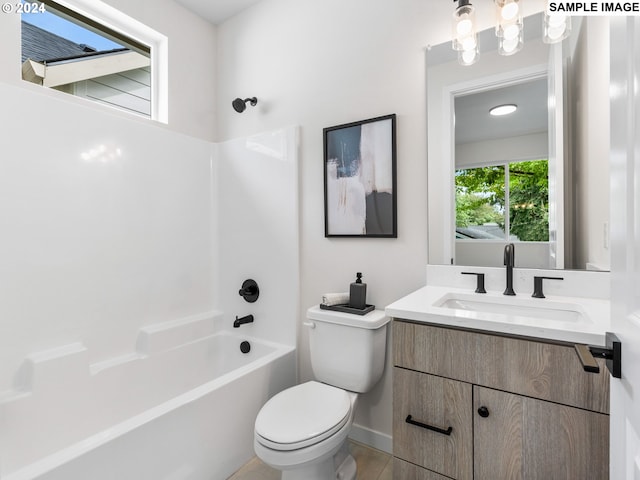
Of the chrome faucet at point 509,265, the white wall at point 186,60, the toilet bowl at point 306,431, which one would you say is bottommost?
the toilet bowl at point 306,431

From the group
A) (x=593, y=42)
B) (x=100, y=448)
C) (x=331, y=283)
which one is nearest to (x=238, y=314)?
(x=331, y=283)

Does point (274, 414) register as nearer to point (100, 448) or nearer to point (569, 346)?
point (100, 448)

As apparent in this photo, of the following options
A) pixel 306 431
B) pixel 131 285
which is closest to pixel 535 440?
pixel 306 431

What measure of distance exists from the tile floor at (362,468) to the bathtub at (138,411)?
6 cm

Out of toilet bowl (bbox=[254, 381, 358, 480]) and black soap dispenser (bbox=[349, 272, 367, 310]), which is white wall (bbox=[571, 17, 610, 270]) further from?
toilet bowl (bbox=[254, 381, 358, 480])

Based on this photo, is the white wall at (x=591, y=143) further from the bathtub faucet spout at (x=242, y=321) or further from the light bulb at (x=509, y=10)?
the bathtub faucet spout at (x=242, y=321)

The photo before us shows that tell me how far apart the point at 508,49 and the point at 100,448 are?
2287 mm

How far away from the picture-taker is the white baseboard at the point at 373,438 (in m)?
1.81

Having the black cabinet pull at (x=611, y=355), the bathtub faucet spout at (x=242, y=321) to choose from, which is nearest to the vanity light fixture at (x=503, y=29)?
the black cabinet pull at (x=611, y=355)

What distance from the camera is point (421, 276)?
174 cm

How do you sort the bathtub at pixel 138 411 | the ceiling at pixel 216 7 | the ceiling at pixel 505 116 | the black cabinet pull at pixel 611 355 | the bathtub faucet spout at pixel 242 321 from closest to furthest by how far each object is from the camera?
the black cabinet pull at pixel 611 355, the bathtub at pixel 138 411, the ceiling at pixel 505 116, the bathtub faucet spout at pixel 242 321, the ceiling at pixel 216 7

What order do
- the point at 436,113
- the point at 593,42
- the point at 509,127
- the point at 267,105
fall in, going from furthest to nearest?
the point at 267,105, the point at 436,113, the point at 509,127, the point at 593,42

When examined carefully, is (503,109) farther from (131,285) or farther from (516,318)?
(131,285)

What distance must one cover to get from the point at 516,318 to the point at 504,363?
15 centimetres
